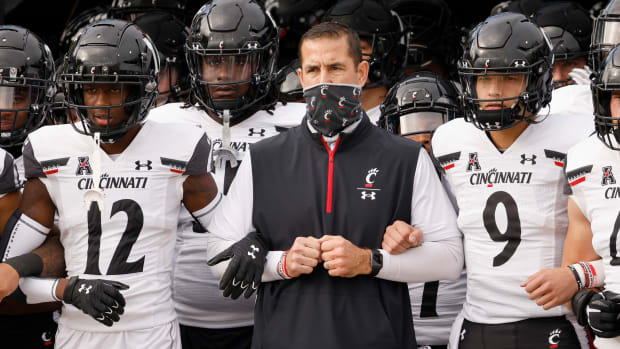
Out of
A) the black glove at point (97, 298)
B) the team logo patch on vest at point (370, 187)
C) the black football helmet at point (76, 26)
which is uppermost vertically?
the black football helmet at point (76, 26)

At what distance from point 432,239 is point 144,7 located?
3.96m

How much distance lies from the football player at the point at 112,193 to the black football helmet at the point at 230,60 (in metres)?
0.57

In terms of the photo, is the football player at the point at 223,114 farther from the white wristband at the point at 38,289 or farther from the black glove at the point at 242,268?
the black glove at the point at 242,268

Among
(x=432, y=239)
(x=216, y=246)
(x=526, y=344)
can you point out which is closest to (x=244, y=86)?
(x=216, y=246)

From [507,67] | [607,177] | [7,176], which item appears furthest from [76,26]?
[607,177]

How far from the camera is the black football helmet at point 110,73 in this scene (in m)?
3.25

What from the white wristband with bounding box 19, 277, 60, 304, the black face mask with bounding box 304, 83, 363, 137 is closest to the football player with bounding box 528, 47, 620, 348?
the black face mask with bounding box 304, 83, 363, 137

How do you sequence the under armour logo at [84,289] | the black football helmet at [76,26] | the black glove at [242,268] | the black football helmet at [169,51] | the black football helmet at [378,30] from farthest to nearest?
the black football helmet at [76,26] < the black football helmet at [378,30] < the black football helmet at [169,51] < the under armour logo at [84,289] < the black glove at [242,268]

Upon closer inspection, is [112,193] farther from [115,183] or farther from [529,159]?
[529,159]

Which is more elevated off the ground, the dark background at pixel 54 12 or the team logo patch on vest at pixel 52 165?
the dark background at pixel 54 12

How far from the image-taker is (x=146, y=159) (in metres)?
3.27

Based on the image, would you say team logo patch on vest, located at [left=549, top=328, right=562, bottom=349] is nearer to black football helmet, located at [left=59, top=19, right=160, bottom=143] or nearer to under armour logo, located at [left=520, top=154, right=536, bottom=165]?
under armour logo, located at [left=520, top=154, right=536, bottom=165]

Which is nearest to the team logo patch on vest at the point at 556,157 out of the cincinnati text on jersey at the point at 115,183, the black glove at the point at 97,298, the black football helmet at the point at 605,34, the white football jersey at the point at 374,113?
the black football helmet at the point at 605,34

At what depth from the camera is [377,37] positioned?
523 cm
